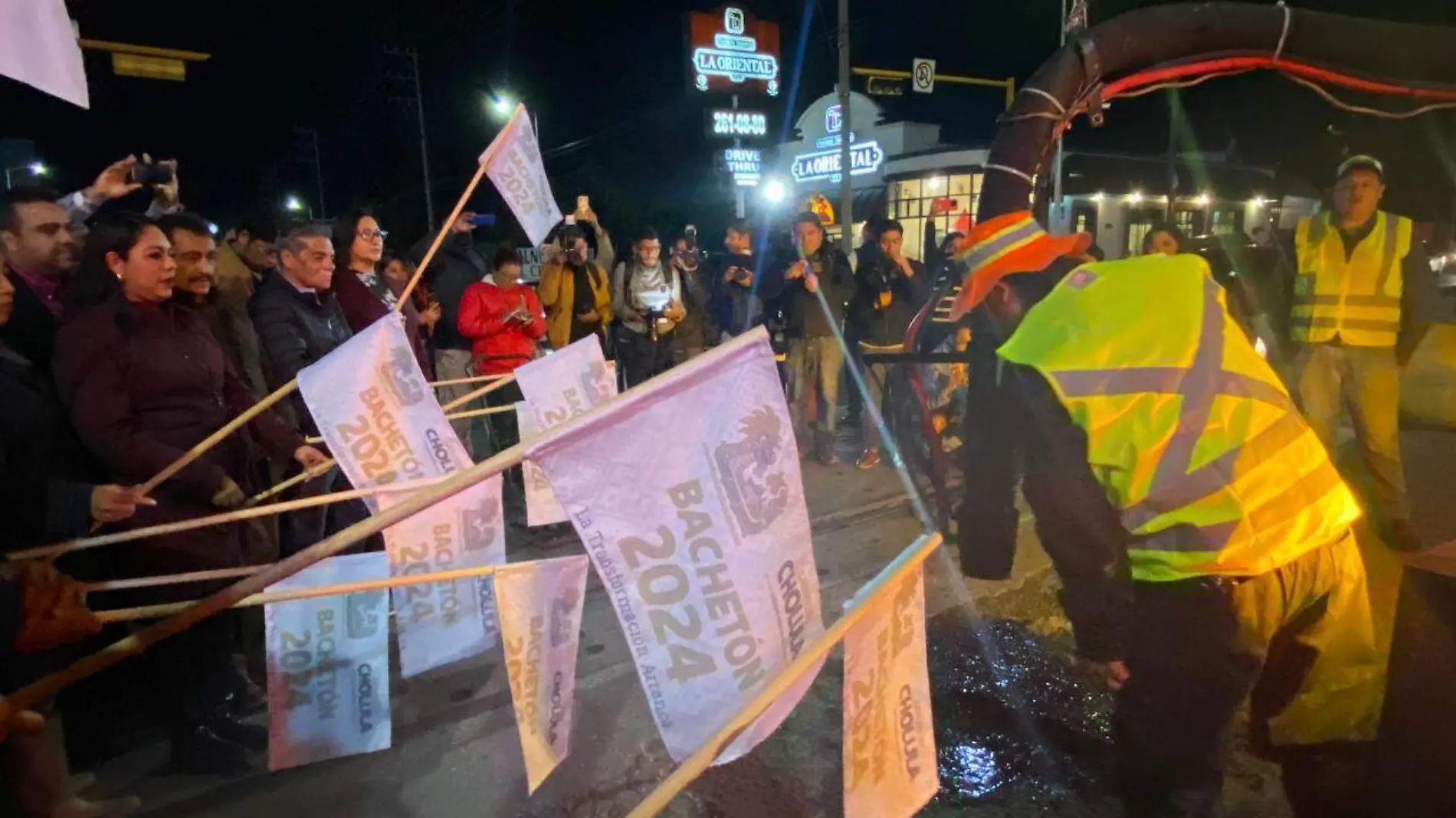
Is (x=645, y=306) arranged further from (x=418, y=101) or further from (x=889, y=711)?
(x=418, y=101)

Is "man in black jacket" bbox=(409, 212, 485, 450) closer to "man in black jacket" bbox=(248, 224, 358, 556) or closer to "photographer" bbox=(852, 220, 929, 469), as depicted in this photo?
"man in black jacket" bbox=(248, 224, 358, 556)

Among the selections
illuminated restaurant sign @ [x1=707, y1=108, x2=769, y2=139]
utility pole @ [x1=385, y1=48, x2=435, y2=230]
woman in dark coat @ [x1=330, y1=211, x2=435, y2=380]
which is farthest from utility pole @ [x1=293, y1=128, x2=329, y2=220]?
woman in dark coat @ [x1=330, y1=211, x2=435, y2=380]

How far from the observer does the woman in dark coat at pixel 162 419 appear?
3104 mm

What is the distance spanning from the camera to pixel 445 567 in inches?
133

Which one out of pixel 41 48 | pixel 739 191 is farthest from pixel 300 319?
pixel 739 191

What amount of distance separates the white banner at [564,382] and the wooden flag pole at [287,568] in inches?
80.9

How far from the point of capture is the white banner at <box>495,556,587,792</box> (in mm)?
2496

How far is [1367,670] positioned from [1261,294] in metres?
4.10

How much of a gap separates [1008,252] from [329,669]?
2672 mm

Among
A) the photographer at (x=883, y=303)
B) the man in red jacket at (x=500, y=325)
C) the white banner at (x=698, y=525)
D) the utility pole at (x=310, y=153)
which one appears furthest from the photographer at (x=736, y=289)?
the utility pole at (x=310, y=153)

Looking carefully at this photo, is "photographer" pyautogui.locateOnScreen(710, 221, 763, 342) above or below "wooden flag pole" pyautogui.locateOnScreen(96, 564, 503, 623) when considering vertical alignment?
above

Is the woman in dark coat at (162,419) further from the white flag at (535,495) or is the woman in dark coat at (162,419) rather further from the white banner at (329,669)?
the white flag at (535,495)

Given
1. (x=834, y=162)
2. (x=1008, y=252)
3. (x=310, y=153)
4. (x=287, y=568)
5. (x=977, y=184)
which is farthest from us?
(x=310, y=153)

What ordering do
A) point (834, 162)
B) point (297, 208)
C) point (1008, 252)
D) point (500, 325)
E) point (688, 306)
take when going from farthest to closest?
point (834, 162), point (297, 208), point (688, 306), point (500, 325), point (1008, 252)
